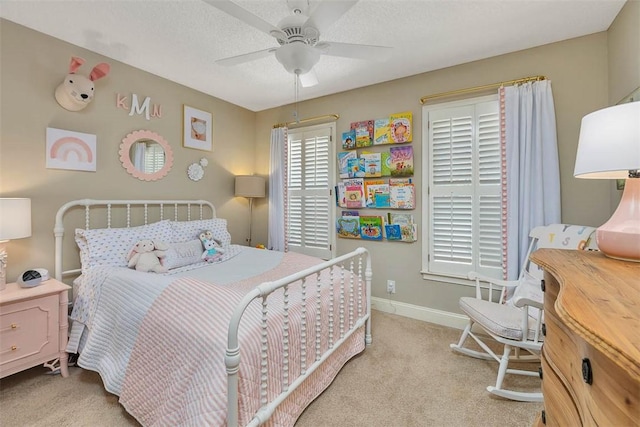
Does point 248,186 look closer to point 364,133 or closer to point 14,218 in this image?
point 364,133

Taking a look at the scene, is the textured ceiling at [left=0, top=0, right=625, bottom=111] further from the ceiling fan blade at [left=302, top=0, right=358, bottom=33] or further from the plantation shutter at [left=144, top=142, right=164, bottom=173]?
the plantation shutter at [left=144, top=142, right=164, bottom=173]

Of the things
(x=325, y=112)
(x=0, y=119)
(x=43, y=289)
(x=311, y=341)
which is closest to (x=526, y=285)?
(x=311, y=341)

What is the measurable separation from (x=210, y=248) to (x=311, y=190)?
Answer: 4.75ft

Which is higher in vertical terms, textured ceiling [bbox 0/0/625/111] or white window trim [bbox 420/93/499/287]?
textured ceiling [bbox 0/0/625/111]

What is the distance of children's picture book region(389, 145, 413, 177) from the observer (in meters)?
2.93

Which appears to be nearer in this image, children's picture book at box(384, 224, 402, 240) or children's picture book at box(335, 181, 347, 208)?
children's picture book at box(384, 224, 402, 240)

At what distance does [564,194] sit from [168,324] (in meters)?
2.98

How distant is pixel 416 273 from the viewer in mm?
2984

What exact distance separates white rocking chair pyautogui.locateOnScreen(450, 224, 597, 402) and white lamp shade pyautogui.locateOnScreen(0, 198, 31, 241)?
3.11 m

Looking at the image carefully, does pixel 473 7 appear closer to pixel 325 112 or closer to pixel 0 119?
pixel 325 112

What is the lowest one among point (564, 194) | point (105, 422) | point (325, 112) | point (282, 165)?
point (105, 422)

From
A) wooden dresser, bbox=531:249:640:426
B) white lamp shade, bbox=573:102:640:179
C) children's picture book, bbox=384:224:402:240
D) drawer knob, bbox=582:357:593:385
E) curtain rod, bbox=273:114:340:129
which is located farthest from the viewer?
curtain rod, bbox=273:114:340:129

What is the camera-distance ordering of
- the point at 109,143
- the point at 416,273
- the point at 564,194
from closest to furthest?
the point at 564,194, the point at 109,143, the point at 416,273

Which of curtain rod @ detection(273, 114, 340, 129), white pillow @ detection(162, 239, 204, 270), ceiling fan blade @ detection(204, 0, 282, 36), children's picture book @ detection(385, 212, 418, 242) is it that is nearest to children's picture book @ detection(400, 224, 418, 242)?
children's picture book @ detection(385, 212, 418, 242)
